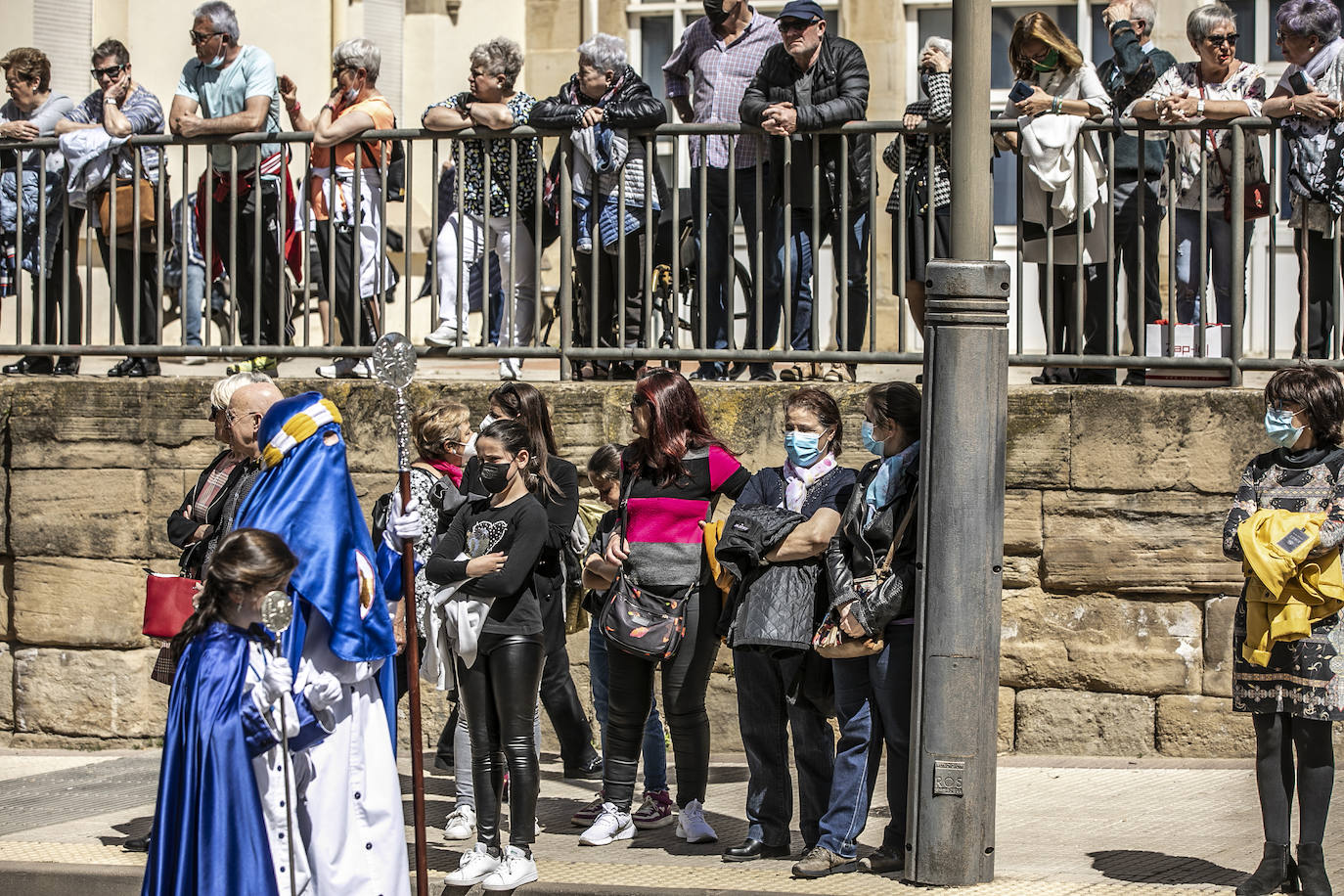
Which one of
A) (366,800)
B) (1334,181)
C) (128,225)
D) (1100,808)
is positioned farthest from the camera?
(128,225)

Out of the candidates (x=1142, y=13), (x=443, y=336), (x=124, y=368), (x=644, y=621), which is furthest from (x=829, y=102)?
(x=124, y=368)

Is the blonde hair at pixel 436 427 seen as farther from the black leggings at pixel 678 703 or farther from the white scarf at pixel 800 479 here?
the white scarf at pixel 800 479

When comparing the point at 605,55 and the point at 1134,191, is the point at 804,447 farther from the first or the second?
the point at 605,55

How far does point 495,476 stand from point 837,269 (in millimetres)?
2852

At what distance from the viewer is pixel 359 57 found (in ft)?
32.9

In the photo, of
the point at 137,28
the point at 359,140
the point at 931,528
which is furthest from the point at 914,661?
the point at 137,28

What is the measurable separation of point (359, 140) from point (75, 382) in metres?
1.95

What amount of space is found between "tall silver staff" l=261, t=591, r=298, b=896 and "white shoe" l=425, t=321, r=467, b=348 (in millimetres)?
4074

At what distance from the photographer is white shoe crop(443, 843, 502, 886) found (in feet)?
21.3

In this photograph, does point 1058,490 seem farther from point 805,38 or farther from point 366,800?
point 366,800

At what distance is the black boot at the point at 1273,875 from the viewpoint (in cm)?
614

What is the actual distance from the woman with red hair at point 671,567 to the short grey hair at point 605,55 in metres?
2.64

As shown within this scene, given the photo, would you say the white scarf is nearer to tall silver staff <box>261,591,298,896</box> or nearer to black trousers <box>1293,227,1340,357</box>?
tall silver staff <box>261,591,298,896</box>

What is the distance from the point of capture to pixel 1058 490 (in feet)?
27.6
